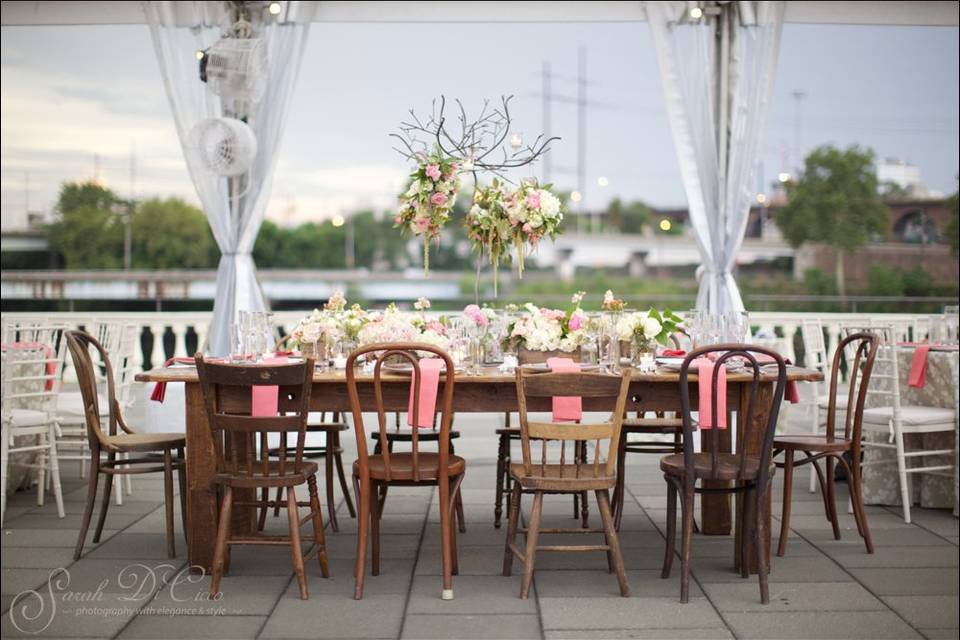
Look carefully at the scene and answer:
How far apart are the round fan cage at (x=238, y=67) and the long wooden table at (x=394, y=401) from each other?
2901mm

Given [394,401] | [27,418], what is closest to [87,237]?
[27,418]

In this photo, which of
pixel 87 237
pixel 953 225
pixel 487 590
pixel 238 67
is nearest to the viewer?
pixel 487 590

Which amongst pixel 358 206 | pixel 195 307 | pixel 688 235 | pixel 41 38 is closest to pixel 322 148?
pixel 358 206

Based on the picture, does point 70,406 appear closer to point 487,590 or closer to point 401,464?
point 401,464

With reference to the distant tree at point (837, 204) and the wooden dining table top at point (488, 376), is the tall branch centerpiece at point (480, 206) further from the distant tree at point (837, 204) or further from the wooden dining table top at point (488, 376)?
the distant tree at point (837, 204)

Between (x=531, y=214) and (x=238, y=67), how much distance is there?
111 inches

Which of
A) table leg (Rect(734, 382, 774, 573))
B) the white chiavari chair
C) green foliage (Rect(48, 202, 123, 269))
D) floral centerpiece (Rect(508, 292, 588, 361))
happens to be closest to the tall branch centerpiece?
floral centerpiece (Rect(508, 292, 588, 361))

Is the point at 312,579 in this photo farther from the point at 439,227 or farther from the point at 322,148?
the point at 322,148

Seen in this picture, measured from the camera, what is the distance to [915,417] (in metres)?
4.89

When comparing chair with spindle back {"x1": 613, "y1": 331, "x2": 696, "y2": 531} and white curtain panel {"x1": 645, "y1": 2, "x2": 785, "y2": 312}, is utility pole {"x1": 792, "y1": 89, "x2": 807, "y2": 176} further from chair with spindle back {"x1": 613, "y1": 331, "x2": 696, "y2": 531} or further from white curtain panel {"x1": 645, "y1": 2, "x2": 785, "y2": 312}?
chair with spindle back {"x1": 613, "y1": 331, "x2": 696, "y2": 531}

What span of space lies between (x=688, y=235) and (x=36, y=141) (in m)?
13.0

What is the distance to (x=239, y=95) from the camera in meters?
6.48

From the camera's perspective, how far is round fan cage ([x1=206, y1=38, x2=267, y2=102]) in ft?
20.6

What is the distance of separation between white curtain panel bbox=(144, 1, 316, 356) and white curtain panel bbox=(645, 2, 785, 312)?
244 cm
